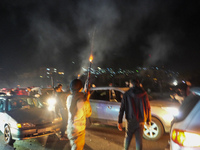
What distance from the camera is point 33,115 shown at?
4938 millimetres

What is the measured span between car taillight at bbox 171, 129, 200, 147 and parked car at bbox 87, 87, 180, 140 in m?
2.98

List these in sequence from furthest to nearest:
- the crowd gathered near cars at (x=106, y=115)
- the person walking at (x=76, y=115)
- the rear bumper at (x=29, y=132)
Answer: the rear bumper at (x=29, y=132) < the person walking at (x=76, y=115) < the crowd gathered near cars at (x=106, y=115)

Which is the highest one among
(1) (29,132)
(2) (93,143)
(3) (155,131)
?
(1) (29,132)

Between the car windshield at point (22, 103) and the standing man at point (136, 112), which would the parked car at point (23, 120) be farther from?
the standing man at point (136, 112)

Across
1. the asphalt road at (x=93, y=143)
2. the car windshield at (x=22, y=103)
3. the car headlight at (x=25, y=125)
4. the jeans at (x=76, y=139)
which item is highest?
the car windshield at (x=22, y=103)

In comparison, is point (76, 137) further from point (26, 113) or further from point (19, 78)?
point (19, 78)

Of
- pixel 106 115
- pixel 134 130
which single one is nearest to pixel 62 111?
pixel 106 115

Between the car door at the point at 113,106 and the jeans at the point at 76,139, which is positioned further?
the car door at the point at 113,106

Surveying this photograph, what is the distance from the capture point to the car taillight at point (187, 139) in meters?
1.79

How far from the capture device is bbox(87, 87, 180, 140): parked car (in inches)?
188

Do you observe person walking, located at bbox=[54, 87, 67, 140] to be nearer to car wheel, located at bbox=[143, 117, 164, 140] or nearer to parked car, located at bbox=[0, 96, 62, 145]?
parked car, located at bbox=[0, 96, 62, 145]

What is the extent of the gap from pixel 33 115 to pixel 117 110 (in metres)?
2.61

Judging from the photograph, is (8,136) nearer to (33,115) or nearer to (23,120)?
(23,120)

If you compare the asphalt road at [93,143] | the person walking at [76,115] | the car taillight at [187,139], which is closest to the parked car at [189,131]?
the car taillight at [187,139]
